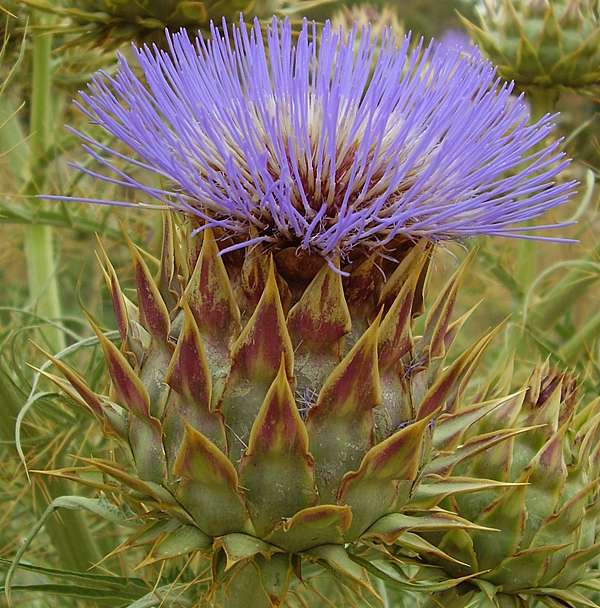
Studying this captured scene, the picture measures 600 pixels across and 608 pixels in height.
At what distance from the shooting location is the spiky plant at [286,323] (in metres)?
1.07

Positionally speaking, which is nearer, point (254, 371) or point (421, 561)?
point (254, 371)

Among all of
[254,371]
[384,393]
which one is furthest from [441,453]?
[254,371]

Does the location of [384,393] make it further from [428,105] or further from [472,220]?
[428,105]

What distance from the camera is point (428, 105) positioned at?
1247mm

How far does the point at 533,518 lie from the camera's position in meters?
1.33

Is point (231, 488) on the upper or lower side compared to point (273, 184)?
lower

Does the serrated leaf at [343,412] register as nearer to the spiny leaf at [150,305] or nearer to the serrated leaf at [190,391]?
the serrated leaf at [190,391]

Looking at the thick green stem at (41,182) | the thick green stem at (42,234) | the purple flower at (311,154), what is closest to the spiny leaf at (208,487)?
the purple flower at (311,154)

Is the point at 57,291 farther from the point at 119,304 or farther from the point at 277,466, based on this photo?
the point at 277,466

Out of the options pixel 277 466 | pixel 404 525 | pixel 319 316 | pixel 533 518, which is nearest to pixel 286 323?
pixel 319 316

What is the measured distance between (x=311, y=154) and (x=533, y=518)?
60cm

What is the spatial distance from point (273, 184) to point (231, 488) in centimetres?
34

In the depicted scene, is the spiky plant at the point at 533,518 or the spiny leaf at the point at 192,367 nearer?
the spiny leaf at the point at 192,367

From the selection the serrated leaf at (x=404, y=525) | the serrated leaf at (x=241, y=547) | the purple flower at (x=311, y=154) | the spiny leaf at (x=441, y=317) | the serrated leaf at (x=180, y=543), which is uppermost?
the purple flower at (x=311, y=154)
